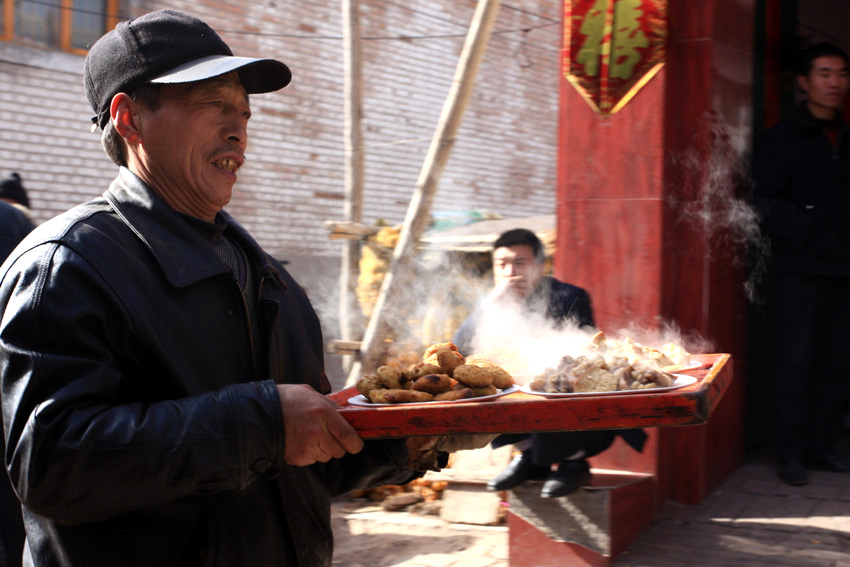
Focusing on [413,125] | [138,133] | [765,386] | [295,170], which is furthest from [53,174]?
[138,133]

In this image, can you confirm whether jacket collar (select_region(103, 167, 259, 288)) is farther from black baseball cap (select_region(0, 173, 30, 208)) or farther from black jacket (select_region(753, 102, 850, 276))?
black baseball cap (select_region(0, 173, 30, 208))

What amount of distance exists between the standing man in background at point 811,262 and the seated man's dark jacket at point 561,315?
980mm

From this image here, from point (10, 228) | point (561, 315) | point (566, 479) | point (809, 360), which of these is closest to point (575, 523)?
point (566, 479)

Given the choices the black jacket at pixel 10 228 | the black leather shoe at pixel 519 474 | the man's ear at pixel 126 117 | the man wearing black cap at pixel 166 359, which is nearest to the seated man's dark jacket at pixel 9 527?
the black jacket at pixel 10 228

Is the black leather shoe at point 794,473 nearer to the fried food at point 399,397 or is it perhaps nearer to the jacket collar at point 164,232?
the fried food at point 399,397

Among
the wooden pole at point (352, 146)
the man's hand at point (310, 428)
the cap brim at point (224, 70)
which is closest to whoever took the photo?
the man's hand at point (310, 428)

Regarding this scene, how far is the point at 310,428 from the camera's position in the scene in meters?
1.64

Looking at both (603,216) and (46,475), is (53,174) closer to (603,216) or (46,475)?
(603,216)

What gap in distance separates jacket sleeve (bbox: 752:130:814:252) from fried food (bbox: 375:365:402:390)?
334 centimetres

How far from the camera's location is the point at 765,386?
5.60 m

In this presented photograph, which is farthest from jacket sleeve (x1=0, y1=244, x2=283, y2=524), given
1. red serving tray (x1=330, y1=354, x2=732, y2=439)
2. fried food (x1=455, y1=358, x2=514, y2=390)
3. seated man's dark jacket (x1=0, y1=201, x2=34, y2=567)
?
seated man's dark jacket (x1=0, y1=201, x2=34, y2=567)

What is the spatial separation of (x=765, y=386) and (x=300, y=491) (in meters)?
4.48

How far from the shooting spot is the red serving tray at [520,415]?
1.81m

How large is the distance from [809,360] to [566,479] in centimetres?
170
